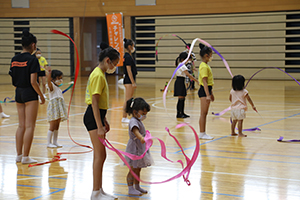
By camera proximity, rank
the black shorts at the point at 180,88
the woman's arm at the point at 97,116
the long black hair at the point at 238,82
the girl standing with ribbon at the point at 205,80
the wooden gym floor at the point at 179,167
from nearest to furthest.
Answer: the woman's arm at the point at 97,116 → the wooden gym floor at the point at 179,167 → the girl standing with ribbon at the point at 205,80 → the long black hair at the point at 238,82 → the black shorts at the point at 180,88

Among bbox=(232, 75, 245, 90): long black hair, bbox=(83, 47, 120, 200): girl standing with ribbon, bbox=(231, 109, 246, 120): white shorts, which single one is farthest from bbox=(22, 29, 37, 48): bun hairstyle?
bbox=(231, 109, 246, 120): white shorts

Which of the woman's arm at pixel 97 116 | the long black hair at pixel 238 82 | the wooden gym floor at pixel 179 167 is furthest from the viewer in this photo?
the long black hair at pixel 238 82

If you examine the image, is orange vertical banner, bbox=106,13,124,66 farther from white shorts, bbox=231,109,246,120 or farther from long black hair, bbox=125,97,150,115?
long black hair, bbox=125,97,150,115

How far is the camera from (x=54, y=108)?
17.3 ft

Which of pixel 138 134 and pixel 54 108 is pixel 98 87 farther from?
pixel 54 108

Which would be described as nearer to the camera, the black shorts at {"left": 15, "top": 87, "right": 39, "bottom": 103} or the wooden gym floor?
the wooden gym floor

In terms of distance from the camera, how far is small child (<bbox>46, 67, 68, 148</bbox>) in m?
5.24

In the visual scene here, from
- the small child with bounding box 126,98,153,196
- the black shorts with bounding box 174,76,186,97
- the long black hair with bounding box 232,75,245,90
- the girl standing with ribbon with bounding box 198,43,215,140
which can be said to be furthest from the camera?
the black shorts with bounding box 174,76,186,97

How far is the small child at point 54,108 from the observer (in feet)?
17.2

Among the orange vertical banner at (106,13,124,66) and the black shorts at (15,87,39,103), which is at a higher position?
the orange vertical banner at (106,13,124,66)

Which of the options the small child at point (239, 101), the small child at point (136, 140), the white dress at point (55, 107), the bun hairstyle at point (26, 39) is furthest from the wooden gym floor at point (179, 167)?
the bun hairstyle at point (26, 39)

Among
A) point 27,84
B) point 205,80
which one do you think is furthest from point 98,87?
point 205,80

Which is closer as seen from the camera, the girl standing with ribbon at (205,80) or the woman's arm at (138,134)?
the woman's arm at (138,134)

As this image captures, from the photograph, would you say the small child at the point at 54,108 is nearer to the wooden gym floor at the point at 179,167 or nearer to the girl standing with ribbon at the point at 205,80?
the wooden gym floor at the point at 179,167
